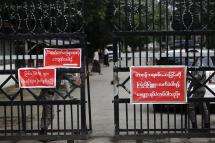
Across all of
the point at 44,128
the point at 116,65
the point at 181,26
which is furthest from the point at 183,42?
the point at 44,128

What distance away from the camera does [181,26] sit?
10602 millimetres

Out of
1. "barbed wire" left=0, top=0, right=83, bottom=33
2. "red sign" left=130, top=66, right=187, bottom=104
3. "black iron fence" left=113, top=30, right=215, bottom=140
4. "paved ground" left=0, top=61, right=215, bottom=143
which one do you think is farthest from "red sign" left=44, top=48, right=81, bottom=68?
"paved ground" left=0, top=61, right=215, bottom=143

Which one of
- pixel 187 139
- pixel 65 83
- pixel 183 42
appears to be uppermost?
pixel 183 42

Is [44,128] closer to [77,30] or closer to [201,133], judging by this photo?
[77,30]

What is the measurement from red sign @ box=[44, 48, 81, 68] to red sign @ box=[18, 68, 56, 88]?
0.21 meters

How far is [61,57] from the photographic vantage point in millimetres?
10836

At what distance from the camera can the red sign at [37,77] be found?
10.7 meters

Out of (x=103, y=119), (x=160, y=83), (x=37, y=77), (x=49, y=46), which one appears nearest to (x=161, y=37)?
(x=160, y=83)

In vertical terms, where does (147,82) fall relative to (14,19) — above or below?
below

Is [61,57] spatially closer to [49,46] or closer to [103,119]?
[49,46]

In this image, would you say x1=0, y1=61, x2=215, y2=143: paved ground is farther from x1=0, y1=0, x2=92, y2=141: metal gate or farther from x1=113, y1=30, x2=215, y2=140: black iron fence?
x1=0, y1=0, x2=92, y2=141: metal gate

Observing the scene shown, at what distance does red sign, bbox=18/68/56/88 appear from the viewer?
1073 centimetres

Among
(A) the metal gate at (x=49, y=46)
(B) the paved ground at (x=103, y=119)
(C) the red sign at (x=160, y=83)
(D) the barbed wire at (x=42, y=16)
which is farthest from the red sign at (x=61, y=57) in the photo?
(B) the paved ground at (x=103, y=119)

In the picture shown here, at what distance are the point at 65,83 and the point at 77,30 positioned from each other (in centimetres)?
138
